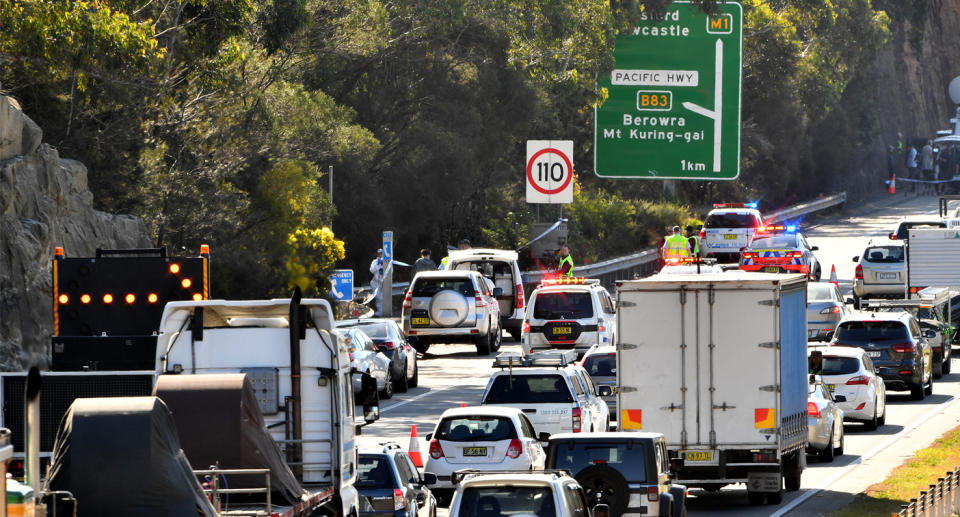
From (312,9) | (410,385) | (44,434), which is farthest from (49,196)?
(312,9)

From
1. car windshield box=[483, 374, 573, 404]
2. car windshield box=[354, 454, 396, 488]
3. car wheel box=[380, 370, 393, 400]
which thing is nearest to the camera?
car windshield box=[354, 454, 396, 488]

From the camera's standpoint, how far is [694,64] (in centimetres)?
4409

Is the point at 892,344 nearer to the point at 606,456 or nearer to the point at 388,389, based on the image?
the point at 388,389

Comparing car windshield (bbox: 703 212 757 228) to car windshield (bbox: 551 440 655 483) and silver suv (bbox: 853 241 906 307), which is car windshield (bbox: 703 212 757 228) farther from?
car windshield (bbox: 551 440 655 483)

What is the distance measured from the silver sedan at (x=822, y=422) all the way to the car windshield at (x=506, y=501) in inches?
415

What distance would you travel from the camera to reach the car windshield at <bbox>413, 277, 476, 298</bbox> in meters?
35.7

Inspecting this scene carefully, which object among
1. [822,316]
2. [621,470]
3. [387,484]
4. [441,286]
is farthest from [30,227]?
[822,316]

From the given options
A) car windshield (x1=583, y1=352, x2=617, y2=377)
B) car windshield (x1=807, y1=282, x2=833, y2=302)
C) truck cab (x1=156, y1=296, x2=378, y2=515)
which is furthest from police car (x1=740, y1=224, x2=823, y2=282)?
truck cab (x1=156, y1=296, x2=378, y2=515)

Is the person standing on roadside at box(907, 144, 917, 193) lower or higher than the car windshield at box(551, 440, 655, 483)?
higher

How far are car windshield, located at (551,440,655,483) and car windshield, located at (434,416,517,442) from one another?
3.71 meters

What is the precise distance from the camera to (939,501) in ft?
53.4

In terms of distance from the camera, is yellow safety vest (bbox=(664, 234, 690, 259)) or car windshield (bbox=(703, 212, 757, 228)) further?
car windshield (bbox=(703, 212, 757, 228))

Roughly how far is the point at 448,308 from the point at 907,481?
48.1 feet

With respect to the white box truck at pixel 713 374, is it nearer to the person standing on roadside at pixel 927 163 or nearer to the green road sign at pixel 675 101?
the green road sign at pixel 675 101
